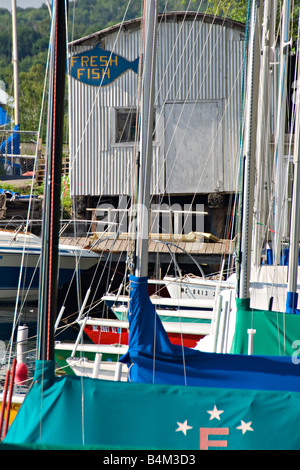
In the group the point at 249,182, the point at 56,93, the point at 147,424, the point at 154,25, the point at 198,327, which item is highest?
the point at 154,25

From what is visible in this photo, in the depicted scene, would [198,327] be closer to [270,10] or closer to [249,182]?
[249,182]

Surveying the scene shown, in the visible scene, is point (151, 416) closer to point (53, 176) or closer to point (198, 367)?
point (198, 367)

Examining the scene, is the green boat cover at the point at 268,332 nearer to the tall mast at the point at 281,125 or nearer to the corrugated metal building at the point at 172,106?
the tall mast at the point at 281,125

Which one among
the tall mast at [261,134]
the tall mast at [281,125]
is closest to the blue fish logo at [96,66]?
the tall mast at [281,125]

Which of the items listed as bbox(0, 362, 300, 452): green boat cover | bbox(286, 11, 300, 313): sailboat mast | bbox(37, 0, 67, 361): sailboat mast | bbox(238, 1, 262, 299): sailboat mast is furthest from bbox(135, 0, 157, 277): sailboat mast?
bbox(286, 11, 300, 313): sailboat mast

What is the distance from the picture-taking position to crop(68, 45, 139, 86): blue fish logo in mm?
19172

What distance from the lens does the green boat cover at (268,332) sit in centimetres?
639

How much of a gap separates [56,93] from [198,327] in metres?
7.42

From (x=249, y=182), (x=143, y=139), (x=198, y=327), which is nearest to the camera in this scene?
(x=143, y=139)

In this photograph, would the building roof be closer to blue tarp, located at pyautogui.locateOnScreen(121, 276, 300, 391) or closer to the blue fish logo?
the blue fish logo

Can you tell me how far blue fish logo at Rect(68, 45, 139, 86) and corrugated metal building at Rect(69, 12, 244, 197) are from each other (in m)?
0.03

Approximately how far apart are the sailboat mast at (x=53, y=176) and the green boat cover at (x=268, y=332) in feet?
9.08
